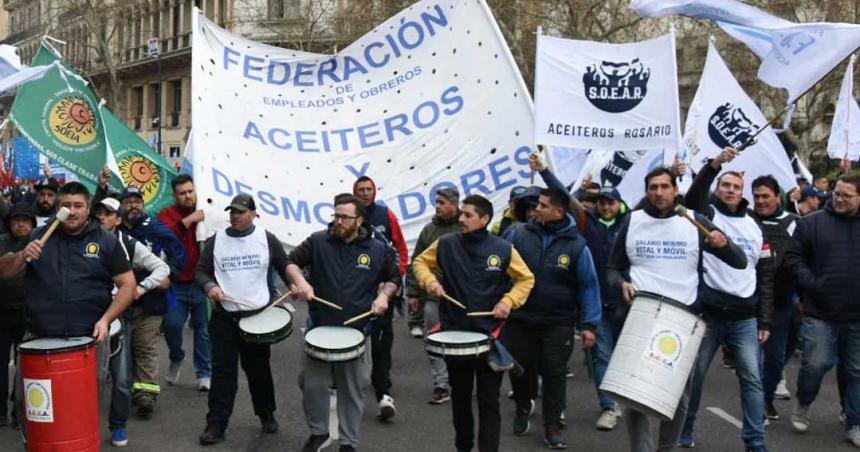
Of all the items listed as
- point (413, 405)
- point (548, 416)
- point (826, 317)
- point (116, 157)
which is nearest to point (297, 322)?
point (116, 157)

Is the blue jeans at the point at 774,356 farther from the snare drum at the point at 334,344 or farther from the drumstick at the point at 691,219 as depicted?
the snare drum at the point at 334,344

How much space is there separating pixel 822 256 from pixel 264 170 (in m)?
4.39

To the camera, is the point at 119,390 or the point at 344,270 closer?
the point at 344,270

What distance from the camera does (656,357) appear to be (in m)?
5.03

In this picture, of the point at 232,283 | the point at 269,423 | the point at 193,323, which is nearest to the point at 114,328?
the point at 232,283

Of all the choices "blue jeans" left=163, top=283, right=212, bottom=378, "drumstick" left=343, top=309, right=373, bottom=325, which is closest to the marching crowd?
Answer: "drumstick" left=343, top=309, right=373, bottom=325

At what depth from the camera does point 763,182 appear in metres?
7.12

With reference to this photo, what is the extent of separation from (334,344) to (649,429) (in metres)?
1.97

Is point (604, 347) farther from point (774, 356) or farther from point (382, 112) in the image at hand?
point (382, 112)

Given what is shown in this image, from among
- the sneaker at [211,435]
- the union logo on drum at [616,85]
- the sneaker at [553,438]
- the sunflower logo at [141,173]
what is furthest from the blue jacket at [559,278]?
the sunflower logo at [141,173]

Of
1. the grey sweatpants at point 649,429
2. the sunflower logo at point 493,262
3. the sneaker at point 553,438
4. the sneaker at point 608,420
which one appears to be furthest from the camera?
the sneaker at point 608,420

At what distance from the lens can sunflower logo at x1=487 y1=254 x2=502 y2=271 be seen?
5844mm

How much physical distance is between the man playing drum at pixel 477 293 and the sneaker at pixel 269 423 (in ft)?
5.26

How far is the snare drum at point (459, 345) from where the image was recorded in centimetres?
550
